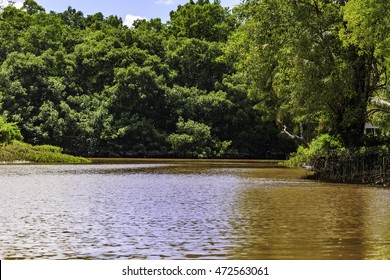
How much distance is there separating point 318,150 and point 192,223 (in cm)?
2787

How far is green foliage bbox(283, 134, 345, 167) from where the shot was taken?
36969 millimetres

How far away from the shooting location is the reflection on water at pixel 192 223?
12336 mm

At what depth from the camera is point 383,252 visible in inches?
481

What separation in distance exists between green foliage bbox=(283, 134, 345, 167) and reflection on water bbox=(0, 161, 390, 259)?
30.7 feet

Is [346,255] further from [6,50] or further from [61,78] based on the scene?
[6,50]

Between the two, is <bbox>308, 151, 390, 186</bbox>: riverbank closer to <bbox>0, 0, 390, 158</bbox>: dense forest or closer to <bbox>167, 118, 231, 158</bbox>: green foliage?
<bbox>0, 0, 390, 158</bbox>: dense forest

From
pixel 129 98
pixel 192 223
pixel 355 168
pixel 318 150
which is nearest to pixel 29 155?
pixel 129 98

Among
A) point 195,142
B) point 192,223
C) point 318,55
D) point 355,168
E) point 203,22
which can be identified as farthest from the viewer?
point 203,22

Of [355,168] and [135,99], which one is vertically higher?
[135,99]

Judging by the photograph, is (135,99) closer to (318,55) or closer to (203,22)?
(203,22)

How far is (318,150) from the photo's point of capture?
43031mm

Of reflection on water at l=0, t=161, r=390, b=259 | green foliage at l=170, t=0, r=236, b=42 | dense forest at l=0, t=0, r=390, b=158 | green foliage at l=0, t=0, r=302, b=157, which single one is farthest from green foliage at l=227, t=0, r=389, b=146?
green foliage at l=170, t=0, r=236, b=42

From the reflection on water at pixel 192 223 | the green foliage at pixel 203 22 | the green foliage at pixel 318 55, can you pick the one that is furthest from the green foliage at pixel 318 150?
the green foliage at pixel 203 22

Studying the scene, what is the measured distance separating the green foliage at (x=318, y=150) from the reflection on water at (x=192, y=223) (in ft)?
30.7
